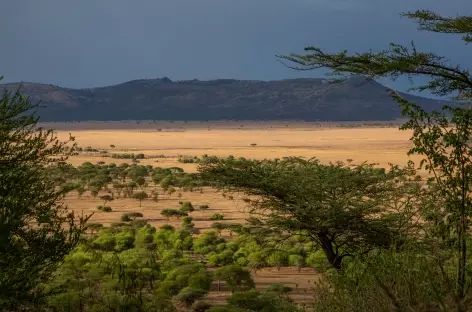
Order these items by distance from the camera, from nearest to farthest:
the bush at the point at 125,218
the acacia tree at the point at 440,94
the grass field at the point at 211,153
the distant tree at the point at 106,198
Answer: the acacia tree at the point at 440,94
the grass field at the point at 211,153
the bush at the point at 125,218
the distant tree at the point at 106,198

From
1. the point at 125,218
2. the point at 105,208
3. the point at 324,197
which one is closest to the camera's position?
the point at 324,197

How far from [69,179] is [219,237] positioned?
2652cm

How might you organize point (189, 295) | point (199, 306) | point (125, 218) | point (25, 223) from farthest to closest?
point (125, 218) < point (189, 295) < point (199, 306) < point (25, 223)

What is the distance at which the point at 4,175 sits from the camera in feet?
38.0

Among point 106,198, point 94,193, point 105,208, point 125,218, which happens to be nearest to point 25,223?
point 125,218

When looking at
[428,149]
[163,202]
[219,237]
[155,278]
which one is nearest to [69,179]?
[163,202]

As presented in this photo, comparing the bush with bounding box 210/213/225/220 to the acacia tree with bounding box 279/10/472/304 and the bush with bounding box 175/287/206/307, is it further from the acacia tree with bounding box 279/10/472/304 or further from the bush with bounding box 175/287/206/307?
the acacia tree with bounding box 279/10/472/304

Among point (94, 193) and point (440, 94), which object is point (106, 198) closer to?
point (94, 193)

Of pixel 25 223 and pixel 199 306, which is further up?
pixel 25 223

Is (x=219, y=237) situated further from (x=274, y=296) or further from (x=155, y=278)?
(x=274, y=296)

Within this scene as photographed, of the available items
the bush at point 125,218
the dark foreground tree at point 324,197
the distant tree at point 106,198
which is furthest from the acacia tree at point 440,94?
the distant tree at point 106,198

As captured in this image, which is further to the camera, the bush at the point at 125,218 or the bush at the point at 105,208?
the bush at the point at 105,208

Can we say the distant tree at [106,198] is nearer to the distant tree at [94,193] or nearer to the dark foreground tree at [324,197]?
the distant tree at [94,193]

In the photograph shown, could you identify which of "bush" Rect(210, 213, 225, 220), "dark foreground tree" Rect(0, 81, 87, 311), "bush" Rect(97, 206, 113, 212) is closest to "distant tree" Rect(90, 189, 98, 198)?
"bush" Rect(97, 206, 113, 212)
